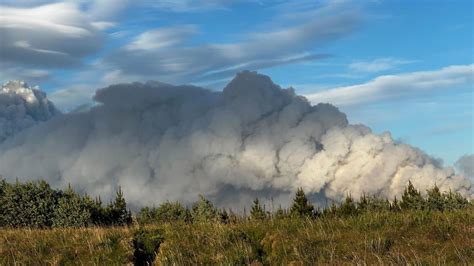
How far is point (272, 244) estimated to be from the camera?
17656 millimetres

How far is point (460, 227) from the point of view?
18.0 metres

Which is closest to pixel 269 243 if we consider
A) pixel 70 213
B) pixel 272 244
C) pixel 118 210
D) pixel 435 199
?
pixel 272 244

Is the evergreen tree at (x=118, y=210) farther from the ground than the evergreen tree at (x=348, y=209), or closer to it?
closer to it

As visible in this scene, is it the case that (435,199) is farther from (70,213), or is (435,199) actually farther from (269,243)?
(269,243)

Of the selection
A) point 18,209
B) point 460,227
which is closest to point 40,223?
point 18,209

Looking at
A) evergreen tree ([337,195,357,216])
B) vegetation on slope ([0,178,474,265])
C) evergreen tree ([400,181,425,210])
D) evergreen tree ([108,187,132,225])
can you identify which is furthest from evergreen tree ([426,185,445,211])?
vegetation on slope ([0,178,474,265])

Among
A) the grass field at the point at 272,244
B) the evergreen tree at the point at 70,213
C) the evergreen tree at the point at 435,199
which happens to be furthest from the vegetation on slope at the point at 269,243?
the evergreen tree at the point at 435,199

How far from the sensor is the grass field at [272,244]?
16.1 metres

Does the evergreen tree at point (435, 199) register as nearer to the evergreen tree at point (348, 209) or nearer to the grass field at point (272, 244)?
the evergreen tree at point (348, 209)

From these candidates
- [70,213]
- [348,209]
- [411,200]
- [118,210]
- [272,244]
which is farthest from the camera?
[411,200]

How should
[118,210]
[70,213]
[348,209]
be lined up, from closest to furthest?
1. [348,209]
2. [70,213]
3. [118,210]

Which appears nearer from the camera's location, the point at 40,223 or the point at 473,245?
the point at 473,245

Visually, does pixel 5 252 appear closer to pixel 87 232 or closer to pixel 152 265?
pixel 87 232

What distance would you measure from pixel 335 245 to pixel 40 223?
185ft
